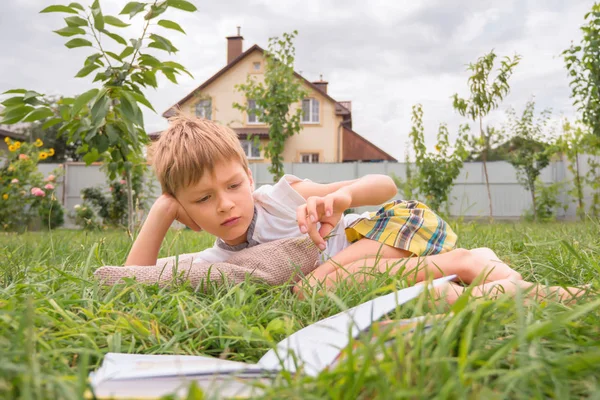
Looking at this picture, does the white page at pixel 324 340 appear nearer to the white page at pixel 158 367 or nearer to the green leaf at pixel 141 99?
the white page at pixel 158 367

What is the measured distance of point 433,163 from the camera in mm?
8203

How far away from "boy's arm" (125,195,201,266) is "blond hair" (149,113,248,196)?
0.06 m

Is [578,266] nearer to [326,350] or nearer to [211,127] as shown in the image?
[326,350]

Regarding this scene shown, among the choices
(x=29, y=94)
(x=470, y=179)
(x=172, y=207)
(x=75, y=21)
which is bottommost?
(x=172, y=207)

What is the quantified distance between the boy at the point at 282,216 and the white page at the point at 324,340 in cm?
55

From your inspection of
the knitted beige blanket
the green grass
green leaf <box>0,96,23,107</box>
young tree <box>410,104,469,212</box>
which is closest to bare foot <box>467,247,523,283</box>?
the green grass

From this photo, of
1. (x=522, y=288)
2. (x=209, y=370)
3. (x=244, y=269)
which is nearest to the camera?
(x=209, y=370)

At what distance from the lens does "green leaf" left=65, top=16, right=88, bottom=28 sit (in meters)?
2.41

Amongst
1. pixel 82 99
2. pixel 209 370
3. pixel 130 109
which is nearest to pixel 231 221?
pixel 130 109

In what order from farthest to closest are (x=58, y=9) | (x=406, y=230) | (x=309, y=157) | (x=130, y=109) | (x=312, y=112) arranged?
(x=309, y=157), (x=312, y=112), (x=130, y=109), (x=58, y=9), (x=406, y=230)

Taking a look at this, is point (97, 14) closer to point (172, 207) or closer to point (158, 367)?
point (172, 207)

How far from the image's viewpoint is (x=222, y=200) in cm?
185

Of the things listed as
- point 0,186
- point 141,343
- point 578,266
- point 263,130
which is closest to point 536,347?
point 141,343

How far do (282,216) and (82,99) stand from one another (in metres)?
1.15
